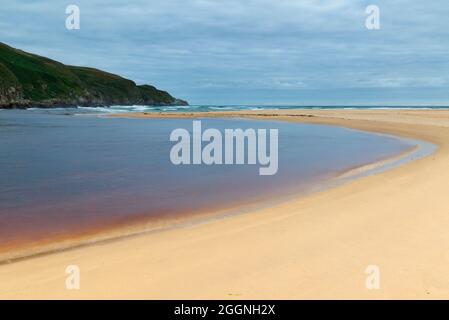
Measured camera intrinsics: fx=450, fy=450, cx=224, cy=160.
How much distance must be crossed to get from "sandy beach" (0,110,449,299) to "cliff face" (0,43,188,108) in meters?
118

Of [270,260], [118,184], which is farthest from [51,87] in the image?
[270,260]

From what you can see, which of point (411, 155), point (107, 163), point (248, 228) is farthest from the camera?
point (411, 155)

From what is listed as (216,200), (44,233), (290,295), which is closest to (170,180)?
(216,200)

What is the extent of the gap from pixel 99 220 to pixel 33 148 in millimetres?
14335

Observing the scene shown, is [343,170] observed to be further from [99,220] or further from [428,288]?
[428,288]

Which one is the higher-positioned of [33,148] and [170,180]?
[33,148]

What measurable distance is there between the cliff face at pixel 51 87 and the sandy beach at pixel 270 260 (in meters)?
118

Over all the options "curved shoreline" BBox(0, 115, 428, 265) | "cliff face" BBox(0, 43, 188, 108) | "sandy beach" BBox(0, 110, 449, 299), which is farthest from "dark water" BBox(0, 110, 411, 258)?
"cliff face" BBox(0, 43, 188, 108)

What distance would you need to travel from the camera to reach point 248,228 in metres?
7.29

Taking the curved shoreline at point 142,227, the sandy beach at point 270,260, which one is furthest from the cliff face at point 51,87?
the sandy beach at point 270,260

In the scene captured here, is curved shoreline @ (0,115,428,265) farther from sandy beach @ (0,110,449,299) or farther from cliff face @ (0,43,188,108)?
cliff face @ (0,43,188,108)

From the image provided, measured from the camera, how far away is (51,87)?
145 m

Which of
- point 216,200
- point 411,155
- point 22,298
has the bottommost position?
point 22,298

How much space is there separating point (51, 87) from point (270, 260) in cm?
15237
